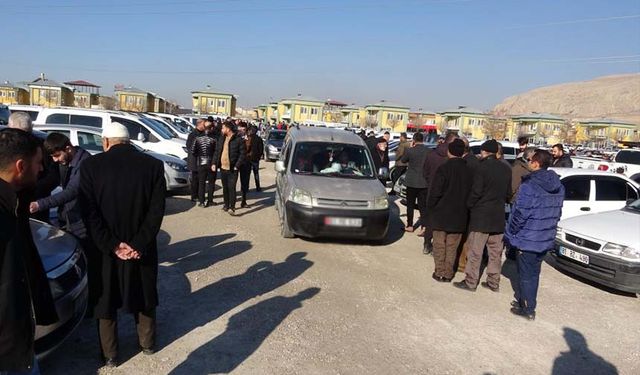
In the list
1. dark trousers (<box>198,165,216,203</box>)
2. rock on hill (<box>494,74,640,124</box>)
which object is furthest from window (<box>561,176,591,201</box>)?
rock on hill (<box>494,74,640,124</box>)

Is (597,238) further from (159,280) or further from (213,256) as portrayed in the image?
(159,280)

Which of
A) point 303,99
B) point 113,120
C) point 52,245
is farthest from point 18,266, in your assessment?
point 303,99

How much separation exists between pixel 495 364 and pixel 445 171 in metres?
2.59

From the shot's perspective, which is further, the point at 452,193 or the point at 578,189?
the point at 578,189

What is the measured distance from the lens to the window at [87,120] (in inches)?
474

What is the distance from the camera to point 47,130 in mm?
9430

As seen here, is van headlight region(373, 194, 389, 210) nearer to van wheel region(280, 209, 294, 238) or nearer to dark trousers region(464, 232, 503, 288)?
van wheel region(280, 209, 294, 238)

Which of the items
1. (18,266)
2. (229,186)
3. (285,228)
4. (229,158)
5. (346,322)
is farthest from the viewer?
(229,186)

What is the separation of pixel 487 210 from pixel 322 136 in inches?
152

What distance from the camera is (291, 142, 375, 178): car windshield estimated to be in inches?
316

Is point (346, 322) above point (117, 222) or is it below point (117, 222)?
below

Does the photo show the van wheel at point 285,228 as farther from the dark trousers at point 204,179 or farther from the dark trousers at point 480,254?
the dark trousers at point 480,254

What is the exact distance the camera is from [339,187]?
7344 mm

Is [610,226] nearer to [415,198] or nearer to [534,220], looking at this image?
[534,220]
